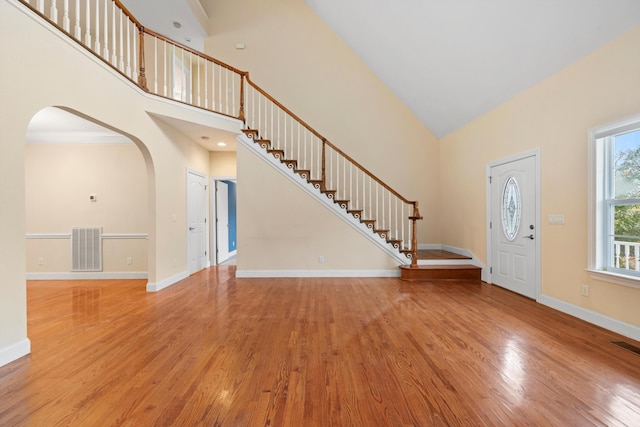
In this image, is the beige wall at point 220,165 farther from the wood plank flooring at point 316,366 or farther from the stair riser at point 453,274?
the stair riser at point 453,274

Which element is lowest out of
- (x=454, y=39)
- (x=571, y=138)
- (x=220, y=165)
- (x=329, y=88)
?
(x=571, y=138)

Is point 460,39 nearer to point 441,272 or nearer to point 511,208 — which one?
point 511,208

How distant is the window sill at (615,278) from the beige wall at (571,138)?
0.05 metres

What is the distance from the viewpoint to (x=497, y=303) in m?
3.69

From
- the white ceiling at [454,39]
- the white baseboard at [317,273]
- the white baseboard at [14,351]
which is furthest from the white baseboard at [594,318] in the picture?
the white baseboard at [14,351]

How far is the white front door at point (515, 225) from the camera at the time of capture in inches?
151

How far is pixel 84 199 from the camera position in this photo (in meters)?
5.18

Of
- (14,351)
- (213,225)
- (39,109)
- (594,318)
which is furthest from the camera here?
(213,225)

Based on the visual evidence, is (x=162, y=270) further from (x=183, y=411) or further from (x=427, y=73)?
(x=427, y=73)

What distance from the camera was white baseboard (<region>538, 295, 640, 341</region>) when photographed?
262 cm

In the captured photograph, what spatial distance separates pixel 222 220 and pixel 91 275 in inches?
110

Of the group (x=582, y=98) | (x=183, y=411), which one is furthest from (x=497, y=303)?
(x=183, y=411)

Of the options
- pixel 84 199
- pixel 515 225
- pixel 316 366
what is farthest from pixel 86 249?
pixel 515 225

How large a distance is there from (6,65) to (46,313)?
2834 mm
